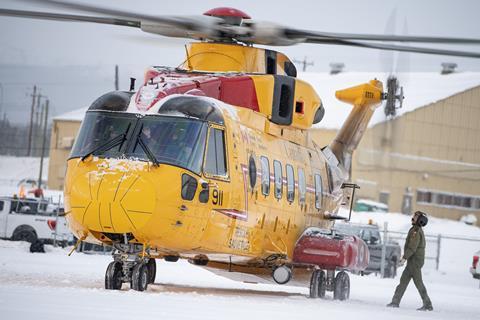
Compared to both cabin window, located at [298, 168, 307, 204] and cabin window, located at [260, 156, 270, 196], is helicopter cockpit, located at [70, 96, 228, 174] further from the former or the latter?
cabin window, located at [298, 168, 307, 204]

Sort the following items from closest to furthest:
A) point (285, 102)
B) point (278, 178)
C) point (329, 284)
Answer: point (278, 178) → point (285, 102) → point (329, 284)

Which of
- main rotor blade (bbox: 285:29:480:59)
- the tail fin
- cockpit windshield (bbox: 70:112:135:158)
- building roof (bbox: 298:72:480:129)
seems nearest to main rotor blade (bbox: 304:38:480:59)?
main rotor blade (bbox: 285:29:480:59)

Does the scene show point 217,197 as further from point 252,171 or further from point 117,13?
point 117,13

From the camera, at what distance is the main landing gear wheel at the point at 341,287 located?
2078 cm

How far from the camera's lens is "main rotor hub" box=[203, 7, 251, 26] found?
1844cm

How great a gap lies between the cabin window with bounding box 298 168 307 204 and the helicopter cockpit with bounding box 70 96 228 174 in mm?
4180

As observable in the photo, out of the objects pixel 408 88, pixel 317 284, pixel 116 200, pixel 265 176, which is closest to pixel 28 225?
pixel 317 284

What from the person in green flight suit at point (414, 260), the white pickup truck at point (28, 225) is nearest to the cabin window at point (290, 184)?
the person in green flight suit at point (414, 260)

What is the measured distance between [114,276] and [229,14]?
5.40 m

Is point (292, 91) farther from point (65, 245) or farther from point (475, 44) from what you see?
point (65, 245)

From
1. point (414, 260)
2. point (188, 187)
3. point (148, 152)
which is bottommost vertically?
point (414, 260)

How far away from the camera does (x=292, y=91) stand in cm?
1953

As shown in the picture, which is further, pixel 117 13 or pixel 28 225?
pixel 28 225

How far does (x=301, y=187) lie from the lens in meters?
20.8
